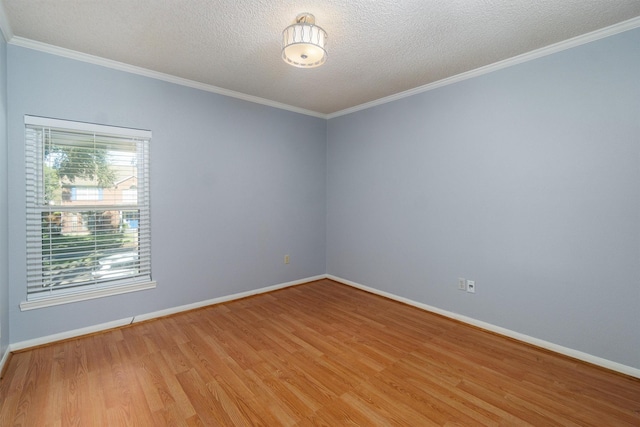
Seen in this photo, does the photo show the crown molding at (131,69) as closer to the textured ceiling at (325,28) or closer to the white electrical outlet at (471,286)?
the textured ceiling at (325,28)

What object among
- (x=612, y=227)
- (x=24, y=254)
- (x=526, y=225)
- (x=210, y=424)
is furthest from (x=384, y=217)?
(x=24, y=254)

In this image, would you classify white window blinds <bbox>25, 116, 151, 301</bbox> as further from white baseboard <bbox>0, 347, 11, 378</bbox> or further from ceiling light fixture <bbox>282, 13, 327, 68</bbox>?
ceiling light fixture <bbox>282, 13, 327, 68</bbox>

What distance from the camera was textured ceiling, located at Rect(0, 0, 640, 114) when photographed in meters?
1.93

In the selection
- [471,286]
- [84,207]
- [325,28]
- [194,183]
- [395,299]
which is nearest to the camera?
[325,28]

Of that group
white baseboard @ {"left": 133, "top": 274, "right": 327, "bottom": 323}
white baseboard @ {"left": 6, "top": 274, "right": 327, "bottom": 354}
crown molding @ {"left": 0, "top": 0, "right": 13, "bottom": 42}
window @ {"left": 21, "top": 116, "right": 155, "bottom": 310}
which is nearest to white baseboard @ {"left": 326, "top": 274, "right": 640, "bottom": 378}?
white baseboard @ {"left": 133, "top": 274, "right": 327, "bottom": 323}

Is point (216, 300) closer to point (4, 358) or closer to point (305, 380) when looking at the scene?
point (4, 358)

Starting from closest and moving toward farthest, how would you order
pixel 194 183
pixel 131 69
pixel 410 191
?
pixel 131 69, pixel 194 183, pixel 410 191

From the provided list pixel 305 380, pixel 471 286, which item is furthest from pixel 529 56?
pixel 305 380

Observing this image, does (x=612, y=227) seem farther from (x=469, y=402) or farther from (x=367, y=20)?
(x=367, y=20)

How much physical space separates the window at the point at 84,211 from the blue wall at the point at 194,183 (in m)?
0.08

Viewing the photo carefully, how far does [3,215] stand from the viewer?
7.27 feet

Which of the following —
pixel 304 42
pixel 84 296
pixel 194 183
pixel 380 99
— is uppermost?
pixel 380 99

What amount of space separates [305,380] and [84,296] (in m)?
2.20

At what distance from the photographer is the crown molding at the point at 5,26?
1.98 metres
